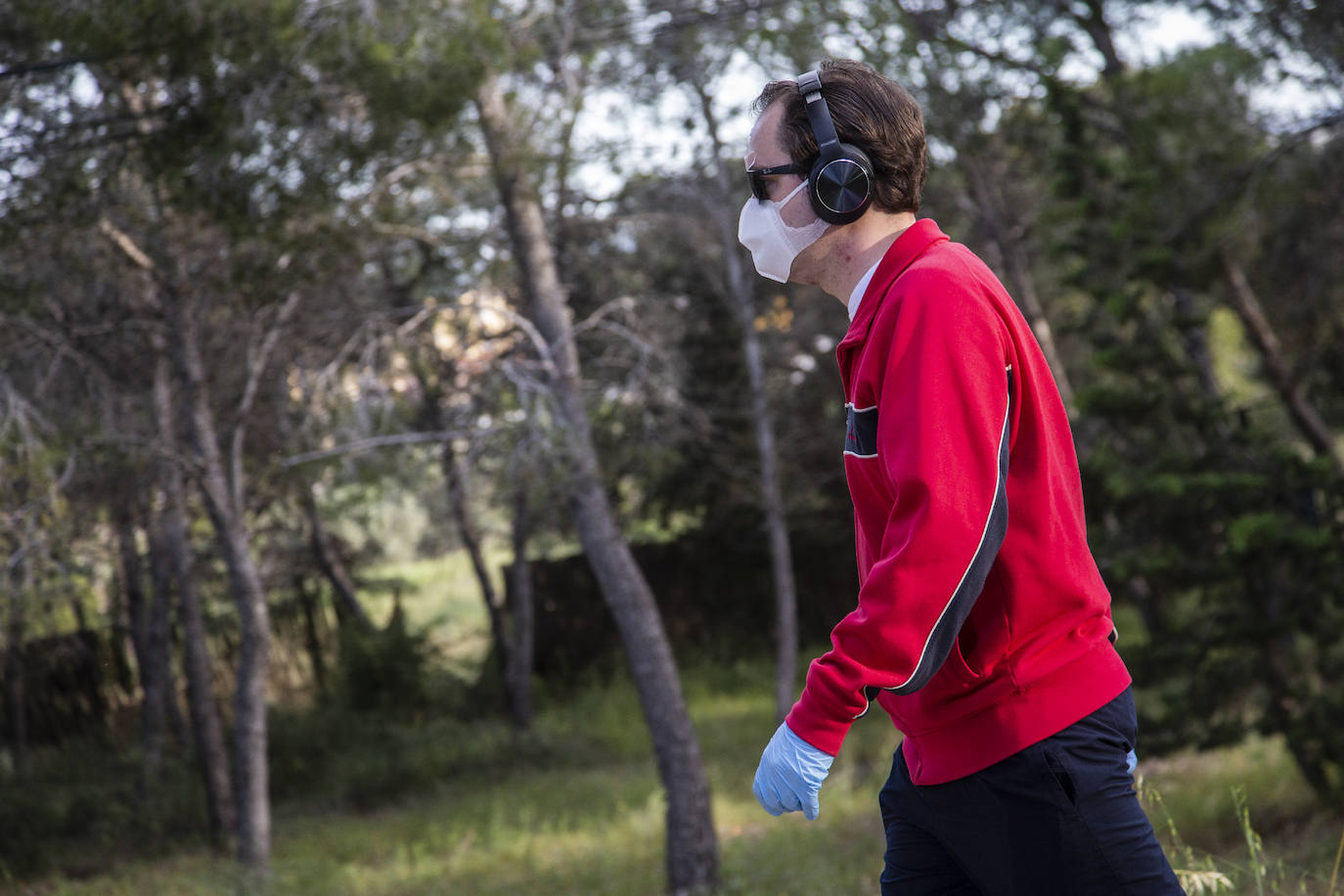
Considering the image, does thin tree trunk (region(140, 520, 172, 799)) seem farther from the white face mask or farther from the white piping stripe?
the white piping stripe

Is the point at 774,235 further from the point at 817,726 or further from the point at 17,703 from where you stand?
the point at 17,703

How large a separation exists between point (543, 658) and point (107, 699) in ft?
21.2

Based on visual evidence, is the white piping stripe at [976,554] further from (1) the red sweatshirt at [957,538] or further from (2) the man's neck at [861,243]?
(2) the man's neck at [861,243]

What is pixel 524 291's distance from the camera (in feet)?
32.8

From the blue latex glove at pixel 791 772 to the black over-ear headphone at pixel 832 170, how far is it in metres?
0.79

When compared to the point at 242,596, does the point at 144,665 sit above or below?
below

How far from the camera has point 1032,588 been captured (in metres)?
1.63

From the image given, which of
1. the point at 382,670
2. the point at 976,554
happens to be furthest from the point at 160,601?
the point at 976,554

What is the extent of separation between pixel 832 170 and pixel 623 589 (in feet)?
26.4

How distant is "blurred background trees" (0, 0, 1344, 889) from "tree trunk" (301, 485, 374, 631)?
2.47m

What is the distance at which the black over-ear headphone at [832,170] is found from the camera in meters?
1.74

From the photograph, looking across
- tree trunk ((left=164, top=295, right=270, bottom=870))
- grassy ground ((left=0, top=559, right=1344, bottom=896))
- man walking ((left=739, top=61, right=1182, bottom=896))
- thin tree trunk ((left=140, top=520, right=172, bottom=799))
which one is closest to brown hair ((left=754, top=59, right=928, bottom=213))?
man walking ((left=739, top=61, right=1182, bottom=896))

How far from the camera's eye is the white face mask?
1.87 meters

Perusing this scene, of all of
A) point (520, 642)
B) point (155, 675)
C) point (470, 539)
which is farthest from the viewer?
point (520, 642)
